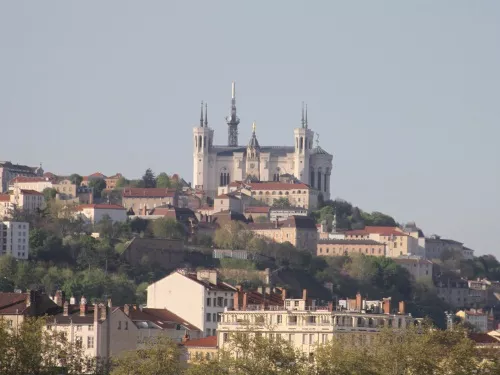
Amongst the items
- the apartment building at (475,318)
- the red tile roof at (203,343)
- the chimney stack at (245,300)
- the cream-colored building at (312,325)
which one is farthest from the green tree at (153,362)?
the apartment building at (475,318)

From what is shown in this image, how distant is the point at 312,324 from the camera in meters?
96.9

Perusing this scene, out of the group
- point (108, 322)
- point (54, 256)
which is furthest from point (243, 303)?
point (54, 256)

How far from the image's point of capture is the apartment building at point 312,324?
95812 millimetres

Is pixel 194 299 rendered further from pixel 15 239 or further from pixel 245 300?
pixel 15 239

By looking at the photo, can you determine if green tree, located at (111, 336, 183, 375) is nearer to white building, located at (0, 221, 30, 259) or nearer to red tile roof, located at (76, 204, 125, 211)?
white building, located at (0, 221, 30, 259)

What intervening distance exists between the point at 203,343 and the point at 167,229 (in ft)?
300

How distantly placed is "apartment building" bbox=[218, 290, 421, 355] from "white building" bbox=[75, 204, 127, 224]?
95.6m

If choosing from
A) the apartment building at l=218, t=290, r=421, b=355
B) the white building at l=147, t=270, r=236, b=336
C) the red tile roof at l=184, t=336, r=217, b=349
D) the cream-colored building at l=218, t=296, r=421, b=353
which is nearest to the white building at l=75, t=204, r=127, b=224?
the white building at l=147, t=270, r=236, b=336

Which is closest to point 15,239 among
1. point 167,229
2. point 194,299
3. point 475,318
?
point 167,229

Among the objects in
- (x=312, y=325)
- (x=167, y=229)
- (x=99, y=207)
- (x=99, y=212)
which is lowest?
(x=312, y=325)

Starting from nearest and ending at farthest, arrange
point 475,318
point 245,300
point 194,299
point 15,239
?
point 245,300 → point 194,299 → point 475,318 → point 15,239

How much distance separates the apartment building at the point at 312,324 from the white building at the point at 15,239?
71.7 m

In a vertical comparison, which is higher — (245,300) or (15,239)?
(15,239)

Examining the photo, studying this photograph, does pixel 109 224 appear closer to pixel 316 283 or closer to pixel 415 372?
pixel 316 283
